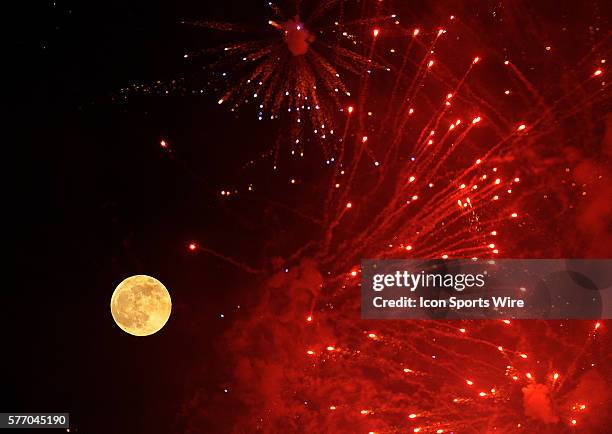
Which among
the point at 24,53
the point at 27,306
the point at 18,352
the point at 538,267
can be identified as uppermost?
the point at 24,53

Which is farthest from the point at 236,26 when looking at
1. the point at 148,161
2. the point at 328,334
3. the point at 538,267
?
the point at 538,267

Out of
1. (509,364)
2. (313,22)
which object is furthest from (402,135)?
(509,364)

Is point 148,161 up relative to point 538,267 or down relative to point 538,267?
up

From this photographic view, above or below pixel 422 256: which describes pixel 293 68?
above

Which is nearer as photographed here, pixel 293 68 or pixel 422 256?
pixel 293 68

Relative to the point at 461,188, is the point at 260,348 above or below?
below

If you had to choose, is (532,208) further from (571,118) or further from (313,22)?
(313,22)

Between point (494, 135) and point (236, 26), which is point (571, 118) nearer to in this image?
point (494, 135)

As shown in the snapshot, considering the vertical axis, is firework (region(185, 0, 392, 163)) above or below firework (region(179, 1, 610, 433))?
above

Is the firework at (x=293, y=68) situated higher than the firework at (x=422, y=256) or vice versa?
the firework at (x=293, y=68)
